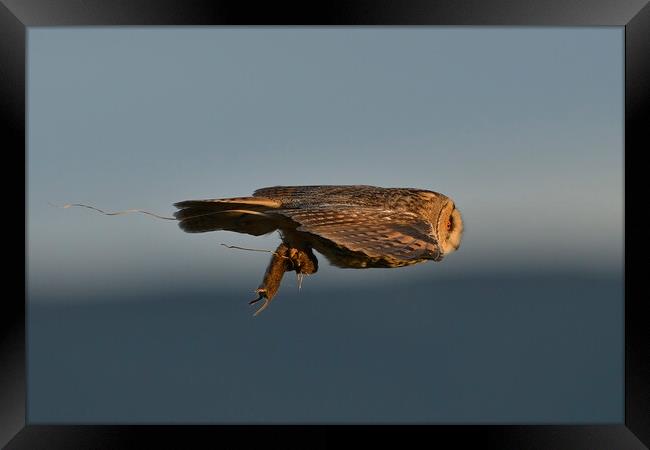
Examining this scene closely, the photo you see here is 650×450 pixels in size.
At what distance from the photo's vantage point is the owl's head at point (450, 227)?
3.83 meters

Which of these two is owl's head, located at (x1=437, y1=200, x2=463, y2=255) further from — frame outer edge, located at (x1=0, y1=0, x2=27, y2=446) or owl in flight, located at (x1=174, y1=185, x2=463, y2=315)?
frame outer edge, located at (x1=0, y1=0, x2=27, y2=446)

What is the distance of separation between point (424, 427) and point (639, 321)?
127 cm

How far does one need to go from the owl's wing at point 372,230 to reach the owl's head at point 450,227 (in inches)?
8.1

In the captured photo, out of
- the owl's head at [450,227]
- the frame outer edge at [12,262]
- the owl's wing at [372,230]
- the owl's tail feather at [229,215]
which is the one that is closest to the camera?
the owl's wing at [372,230]

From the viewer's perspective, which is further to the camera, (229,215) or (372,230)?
(229,215)

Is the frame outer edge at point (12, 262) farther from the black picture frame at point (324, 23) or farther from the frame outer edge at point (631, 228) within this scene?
the frame outer edge at point (631, 228)

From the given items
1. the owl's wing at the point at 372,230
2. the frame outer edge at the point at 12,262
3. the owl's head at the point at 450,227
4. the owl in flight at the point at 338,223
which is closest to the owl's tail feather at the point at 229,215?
the owl in flight at the point at 338,223

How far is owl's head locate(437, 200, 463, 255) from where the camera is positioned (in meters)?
3.83

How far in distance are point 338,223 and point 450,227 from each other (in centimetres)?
74

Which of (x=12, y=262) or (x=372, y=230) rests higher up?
(x=372, y=230)

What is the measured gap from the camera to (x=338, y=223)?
11.1ft

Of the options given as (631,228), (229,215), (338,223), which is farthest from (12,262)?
(631,228)

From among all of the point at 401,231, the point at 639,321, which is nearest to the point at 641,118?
the point at 639,321

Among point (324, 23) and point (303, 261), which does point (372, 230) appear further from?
point (324, 23)
